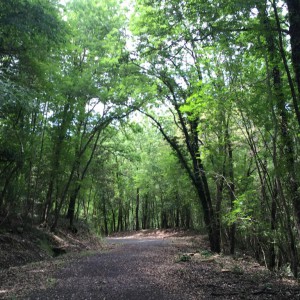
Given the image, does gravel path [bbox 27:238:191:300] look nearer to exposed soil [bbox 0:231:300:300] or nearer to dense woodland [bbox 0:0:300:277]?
exposed soil [bbox 0:231:300:300]

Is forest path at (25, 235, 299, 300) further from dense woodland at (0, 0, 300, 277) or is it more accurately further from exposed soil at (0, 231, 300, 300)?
dense woodland at (0, 0, 300, 277)

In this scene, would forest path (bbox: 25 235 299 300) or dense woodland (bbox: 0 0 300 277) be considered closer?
forest path (bbox: 25 235 299 300)

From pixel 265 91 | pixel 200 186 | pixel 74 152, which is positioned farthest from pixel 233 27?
pixel 74 152

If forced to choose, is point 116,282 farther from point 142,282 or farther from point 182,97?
point 182,97

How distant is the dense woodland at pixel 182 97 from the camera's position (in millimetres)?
5906

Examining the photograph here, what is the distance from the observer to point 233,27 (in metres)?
5.47

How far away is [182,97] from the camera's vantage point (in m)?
12.2

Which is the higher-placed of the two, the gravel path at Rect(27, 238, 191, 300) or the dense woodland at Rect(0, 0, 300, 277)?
the dense woodland at Rect(0, 0, 300, 277)

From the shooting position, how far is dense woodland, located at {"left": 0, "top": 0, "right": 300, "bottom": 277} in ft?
19.4

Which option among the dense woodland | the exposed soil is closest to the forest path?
the exposed soil

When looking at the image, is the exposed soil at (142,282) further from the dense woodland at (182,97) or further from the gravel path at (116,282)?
the dense woodland at (182,97)

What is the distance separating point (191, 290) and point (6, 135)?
27.6 ft

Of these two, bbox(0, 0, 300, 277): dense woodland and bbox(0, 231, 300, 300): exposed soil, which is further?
bbox(0, 0, 300, 277): dense woodland

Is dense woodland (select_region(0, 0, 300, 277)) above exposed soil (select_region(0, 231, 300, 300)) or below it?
above
